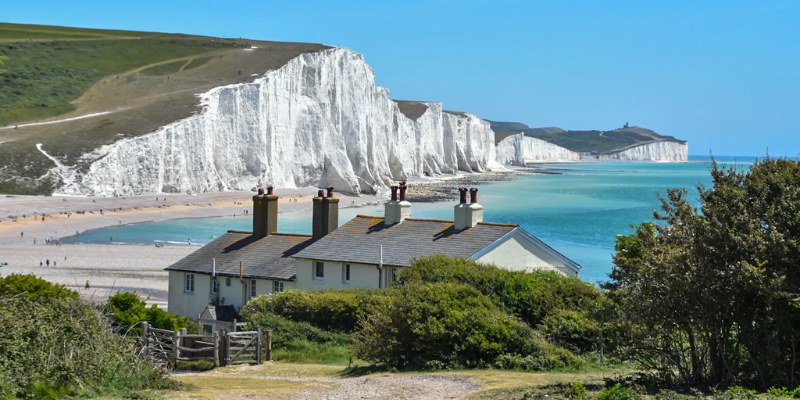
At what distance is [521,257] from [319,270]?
5278mm

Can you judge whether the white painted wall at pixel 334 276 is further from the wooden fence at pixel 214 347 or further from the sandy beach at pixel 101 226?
the wooden fence at pixel 214 347

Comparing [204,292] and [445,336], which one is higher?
[445,336]

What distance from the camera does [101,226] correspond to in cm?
7406

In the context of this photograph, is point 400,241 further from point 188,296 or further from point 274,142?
point 274,142

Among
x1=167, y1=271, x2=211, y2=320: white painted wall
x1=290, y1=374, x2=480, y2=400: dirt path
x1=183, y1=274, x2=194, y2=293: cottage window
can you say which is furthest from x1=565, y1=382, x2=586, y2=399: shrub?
x1=183, y1=274, x2=194, y2=293: cottage window

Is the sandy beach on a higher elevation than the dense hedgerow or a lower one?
lower

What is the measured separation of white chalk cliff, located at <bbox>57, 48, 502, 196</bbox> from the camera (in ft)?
311

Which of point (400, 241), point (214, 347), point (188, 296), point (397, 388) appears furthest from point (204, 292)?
point (397, 388)

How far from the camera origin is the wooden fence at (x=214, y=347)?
19094 millimetres

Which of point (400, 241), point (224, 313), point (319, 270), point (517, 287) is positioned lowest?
point (224, 313)

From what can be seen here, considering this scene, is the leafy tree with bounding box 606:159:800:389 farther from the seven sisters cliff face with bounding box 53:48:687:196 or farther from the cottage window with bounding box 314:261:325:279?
the seven sisters cliff face with bounding box 53:48:687:196

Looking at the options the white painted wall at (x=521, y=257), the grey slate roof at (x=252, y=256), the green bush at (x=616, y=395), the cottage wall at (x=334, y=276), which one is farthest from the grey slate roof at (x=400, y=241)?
the green bush at (x=616, y=395)

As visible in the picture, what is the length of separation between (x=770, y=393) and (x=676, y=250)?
2.14 meters

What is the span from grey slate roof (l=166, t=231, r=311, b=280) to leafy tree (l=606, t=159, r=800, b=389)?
51.4 ft
